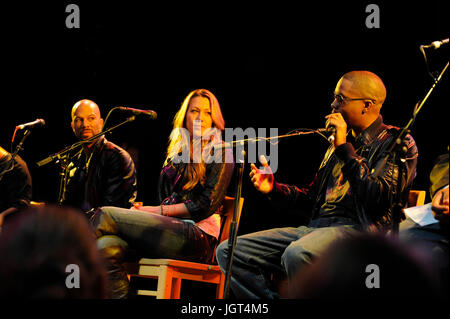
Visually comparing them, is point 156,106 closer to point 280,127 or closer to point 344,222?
point 280,127

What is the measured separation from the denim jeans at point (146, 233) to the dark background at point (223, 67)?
3.84ft

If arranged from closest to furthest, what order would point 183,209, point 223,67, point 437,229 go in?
1. point 437,229
2. point 183,209
3. point 223,67

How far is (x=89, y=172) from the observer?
3742 millimetres

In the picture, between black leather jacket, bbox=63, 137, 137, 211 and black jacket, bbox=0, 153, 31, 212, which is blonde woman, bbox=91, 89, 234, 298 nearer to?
black leather jacket, bbox=63, 137, 137, 211

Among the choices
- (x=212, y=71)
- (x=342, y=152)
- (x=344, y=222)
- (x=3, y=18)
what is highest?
(x=3, y=18)

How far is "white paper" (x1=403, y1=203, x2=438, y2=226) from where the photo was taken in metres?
2.43

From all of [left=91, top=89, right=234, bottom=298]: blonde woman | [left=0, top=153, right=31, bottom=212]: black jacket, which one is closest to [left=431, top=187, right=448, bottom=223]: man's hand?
[left=91, top=89, right=234, bottom=298]: blonde woman

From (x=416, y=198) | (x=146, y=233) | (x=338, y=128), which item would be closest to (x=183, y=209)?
(x=146, y=233)

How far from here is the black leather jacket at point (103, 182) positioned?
3.68 meters

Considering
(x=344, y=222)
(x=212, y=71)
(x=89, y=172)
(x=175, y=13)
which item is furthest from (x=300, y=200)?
(x=175, y=13)

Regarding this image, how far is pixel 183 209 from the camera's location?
3.27m

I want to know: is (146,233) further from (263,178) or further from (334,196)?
(334,196)

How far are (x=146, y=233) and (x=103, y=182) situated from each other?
0.80 m
